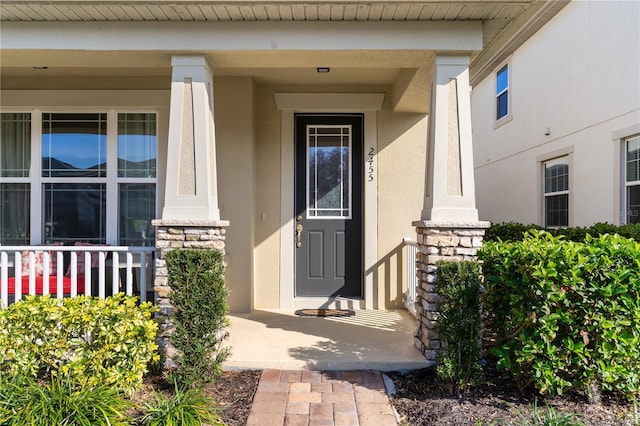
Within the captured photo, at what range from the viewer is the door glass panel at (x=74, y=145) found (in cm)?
505

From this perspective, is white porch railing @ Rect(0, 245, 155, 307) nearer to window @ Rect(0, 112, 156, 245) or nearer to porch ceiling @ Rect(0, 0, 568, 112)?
window @ Rect(0, 112, 156, 245)

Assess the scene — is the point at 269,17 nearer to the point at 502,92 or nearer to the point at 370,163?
the point at 370,163

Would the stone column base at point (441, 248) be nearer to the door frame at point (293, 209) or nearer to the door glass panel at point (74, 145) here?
the door frame at point (293, 209)

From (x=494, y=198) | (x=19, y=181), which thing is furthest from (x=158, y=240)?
(x=494, y=198)

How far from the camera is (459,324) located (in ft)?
10.3

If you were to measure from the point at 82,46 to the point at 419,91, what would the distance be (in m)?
3.35

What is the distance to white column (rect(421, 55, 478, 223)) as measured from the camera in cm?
358

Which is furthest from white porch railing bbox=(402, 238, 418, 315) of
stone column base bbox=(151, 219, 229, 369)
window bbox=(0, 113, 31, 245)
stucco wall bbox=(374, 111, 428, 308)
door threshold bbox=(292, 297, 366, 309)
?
window bbox=(0, 113, 31, 245)

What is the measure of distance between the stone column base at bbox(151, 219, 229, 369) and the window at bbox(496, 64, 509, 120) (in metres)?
7.94

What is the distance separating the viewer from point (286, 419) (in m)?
2.72

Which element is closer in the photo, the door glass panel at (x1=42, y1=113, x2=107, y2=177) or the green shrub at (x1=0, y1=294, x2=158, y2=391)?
the green shrub at (x1=0, y1=294, x2=158, y2=391)

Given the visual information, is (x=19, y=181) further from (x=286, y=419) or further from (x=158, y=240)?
(x=286, y=419)

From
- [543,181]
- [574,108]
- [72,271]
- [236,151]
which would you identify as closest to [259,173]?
[236,151]

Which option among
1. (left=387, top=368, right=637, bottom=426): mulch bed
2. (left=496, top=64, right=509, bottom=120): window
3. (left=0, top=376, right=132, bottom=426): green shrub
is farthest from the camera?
(left=496, top=64, right=509, bottom=120): window
